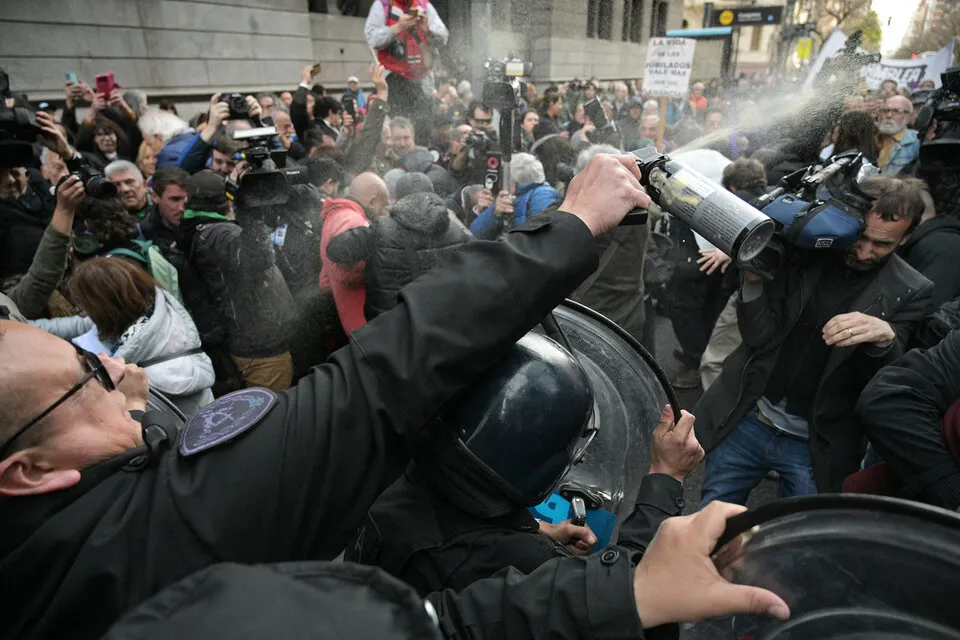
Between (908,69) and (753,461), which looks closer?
(753,461)

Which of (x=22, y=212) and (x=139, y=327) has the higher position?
(x=22, y=212)

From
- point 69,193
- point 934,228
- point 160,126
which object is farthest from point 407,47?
point 934,228

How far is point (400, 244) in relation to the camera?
3352mm

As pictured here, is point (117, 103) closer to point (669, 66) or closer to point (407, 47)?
point (407, 47)

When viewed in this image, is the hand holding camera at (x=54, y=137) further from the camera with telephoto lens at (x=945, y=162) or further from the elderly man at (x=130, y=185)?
the camera with telephoto lens at (x=945, y=162)

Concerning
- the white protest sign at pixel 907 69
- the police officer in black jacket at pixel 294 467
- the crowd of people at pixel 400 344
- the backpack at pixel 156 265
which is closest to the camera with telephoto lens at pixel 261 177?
the crowd of people at pixel 400 344

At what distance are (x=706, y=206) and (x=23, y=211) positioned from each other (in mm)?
3851

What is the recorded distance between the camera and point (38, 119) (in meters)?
3.81

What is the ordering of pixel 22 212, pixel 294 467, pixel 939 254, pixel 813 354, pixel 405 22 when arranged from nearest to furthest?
pixel 294 467 → pixel 813 354 → pixel 939 254 → pixel 22 212 → pixel 405 22

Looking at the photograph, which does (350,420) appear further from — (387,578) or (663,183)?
(663,183)

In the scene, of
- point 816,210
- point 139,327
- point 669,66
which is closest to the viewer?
point 816,210

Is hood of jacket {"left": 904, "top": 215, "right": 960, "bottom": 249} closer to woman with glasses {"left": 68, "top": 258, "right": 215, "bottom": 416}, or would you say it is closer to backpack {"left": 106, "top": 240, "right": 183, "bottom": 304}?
woman with glasses {"left": 68, "top": 258, "right": 215, "bottom": 416}

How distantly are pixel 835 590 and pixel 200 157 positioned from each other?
458 cm

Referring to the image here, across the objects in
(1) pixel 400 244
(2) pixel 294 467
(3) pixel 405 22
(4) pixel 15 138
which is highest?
(3) pixel 405 22
